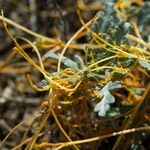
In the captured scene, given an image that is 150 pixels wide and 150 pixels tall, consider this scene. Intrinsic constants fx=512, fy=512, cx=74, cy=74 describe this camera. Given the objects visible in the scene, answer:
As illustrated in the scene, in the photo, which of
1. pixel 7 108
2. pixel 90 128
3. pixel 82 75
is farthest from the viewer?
pixel 7 108

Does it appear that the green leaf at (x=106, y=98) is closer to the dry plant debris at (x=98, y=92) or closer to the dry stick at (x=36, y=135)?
the dry plant debris at (x=98, y=92)

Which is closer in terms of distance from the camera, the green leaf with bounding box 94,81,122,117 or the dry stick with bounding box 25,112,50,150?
the green leaf with bounding box 94,81,122,117

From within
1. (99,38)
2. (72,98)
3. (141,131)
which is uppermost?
(99,38)

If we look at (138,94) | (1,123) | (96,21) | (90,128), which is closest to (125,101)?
(138,94)

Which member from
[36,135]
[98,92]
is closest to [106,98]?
[98,92]

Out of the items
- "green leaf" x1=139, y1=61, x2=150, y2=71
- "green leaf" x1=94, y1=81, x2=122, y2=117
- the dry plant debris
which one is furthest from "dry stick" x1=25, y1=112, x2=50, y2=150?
"green leaf" x1=139, y1=61, x2=150, y2=71

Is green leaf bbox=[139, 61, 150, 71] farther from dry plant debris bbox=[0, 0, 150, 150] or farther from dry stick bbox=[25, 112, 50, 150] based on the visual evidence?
dry stick bbox=[25, 112, 50, 150]

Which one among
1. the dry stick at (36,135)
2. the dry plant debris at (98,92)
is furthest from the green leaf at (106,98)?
the dry stick at (36,135)

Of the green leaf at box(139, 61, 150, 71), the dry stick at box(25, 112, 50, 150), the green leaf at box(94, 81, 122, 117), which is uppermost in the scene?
the green leaf at box(139, 61, 150, 71)

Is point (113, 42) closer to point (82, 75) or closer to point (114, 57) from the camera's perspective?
point (114, 57)

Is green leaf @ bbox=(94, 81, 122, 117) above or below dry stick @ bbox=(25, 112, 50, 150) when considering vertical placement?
above
